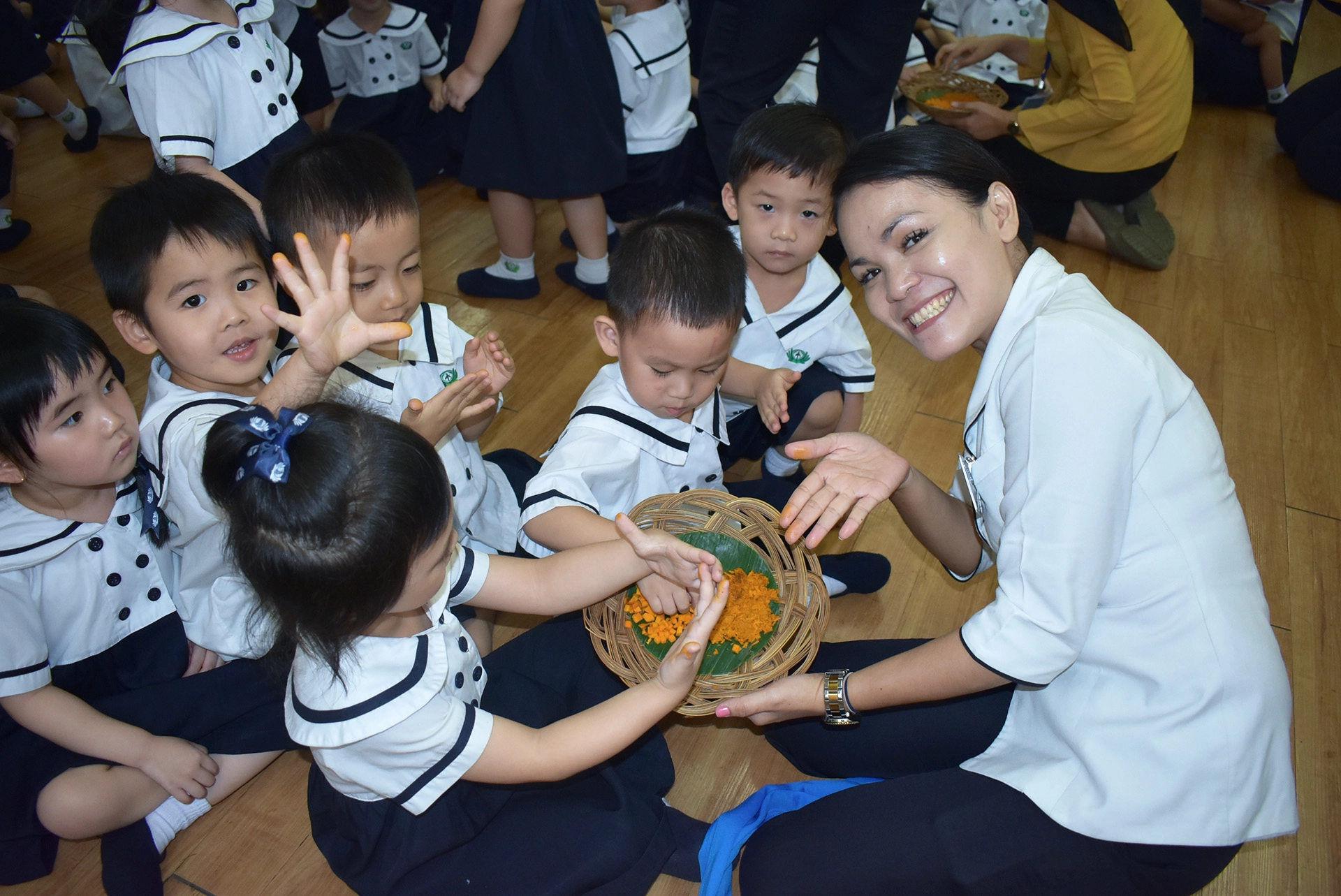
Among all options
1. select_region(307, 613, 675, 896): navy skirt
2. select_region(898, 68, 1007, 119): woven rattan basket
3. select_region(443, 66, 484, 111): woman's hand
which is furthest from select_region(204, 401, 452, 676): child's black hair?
select_region(898, 68, 1007, 119): woven rattan basket

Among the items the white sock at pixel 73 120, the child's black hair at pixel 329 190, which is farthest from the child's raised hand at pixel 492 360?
the white sock at pixel 73 120

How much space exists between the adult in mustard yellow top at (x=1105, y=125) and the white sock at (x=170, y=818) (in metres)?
2.57

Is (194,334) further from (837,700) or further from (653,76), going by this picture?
(653,76)

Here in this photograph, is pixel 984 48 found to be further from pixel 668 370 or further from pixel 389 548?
pixel 389 548

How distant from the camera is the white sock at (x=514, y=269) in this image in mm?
2527

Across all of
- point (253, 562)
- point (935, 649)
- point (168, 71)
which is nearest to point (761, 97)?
point (168, 71)

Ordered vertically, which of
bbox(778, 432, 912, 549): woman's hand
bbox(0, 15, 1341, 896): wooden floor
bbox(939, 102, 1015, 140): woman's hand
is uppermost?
bbox(778, 432, 912, 549): woman's hand

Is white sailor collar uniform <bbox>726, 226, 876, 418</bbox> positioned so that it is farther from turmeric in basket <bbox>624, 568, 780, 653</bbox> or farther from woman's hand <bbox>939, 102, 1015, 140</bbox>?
woman's hand <bbox>939, 102, 1015, 140</bbox>

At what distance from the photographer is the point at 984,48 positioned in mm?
3174

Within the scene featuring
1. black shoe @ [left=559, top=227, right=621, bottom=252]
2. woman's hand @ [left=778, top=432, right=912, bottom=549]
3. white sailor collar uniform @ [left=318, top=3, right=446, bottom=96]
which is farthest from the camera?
white sailor collar uniform @ [left=318, top=3, right=446, bottom=96]

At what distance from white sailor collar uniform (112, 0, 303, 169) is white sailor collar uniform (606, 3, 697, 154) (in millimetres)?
958

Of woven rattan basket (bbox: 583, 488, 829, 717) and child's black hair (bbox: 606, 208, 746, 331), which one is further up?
child's black hair (bbox: 606, 208, 746, 331)

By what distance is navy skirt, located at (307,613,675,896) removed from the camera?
1.14 meters

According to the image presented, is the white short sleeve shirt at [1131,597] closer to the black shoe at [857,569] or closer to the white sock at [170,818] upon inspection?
the black shoe at [857,569]
